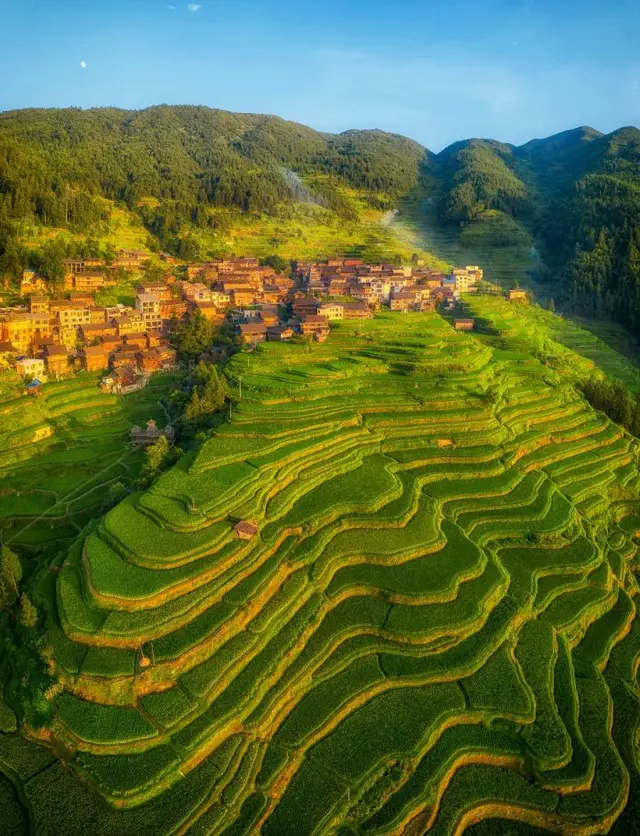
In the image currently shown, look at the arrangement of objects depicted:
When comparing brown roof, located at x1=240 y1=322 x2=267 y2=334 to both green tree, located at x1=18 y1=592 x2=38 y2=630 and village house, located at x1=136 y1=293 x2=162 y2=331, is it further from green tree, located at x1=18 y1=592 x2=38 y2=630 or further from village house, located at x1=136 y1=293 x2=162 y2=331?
green tree, located at x1=18 y1=592 x2=38 y2=630

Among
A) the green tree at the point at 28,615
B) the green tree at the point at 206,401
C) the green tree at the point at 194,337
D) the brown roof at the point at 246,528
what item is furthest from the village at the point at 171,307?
the green tree at the point at 28,615

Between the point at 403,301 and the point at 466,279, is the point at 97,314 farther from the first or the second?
the point at 466,279

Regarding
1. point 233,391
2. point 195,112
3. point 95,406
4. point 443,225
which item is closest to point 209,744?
point 233,391

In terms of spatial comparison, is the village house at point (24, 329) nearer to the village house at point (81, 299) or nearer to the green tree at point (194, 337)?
the village house at point (81, 299)

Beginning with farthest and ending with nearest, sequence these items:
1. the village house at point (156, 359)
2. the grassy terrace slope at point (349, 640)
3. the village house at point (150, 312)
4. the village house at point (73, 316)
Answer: the village house at point (150, 312)
the village house at point (73, 316)
the village house at point (156, 359)
the grassy terrace slope at point (349, 640)

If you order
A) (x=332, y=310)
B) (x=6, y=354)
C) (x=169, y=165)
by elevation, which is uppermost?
(x=169, y=165)

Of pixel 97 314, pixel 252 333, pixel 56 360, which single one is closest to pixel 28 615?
pixel 56 360
